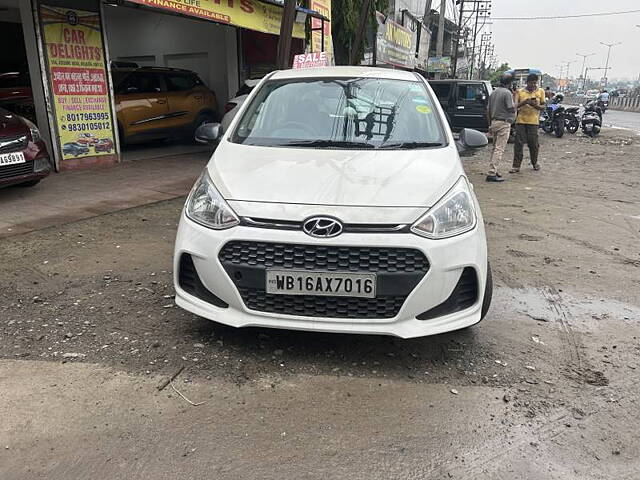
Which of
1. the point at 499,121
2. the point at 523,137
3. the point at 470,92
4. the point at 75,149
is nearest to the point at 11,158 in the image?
the point at 75,149

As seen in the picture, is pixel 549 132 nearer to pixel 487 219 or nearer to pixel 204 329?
pixel 487 219

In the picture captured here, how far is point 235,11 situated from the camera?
10422 mm

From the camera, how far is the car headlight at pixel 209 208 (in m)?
2.85

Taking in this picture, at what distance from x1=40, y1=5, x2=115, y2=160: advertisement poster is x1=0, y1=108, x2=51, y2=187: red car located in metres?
2.11

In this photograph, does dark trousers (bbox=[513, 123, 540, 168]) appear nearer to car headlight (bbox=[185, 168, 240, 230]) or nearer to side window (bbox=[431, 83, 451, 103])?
side window (bbox=[431, 83, 451, 103])

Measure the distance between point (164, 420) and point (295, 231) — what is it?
1.09 metres

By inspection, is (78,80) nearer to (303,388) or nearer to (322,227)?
(322,227)

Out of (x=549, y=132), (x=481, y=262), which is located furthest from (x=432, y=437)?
(x=549, y=132)

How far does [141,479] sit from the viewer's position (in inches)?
83.4

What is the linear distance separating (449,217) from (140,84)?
9569mm

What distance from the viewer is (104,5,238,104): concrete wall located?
13961mm

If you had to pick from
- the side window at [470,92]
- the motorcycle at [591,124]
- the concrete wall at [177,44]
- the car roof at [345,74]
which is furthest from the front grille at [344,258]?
the motorcycle at [591,124]

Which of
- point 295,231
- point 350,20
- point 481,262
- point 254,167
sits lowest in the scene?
point 481,262

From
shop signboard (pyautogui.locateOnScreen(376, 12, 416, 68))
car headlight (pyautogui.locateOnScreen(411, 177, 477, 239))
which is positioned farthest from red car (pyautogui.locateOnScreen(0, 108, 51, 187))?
shop signboard (pyautogui.locateOnScreen(376, 12, 416, 68))
